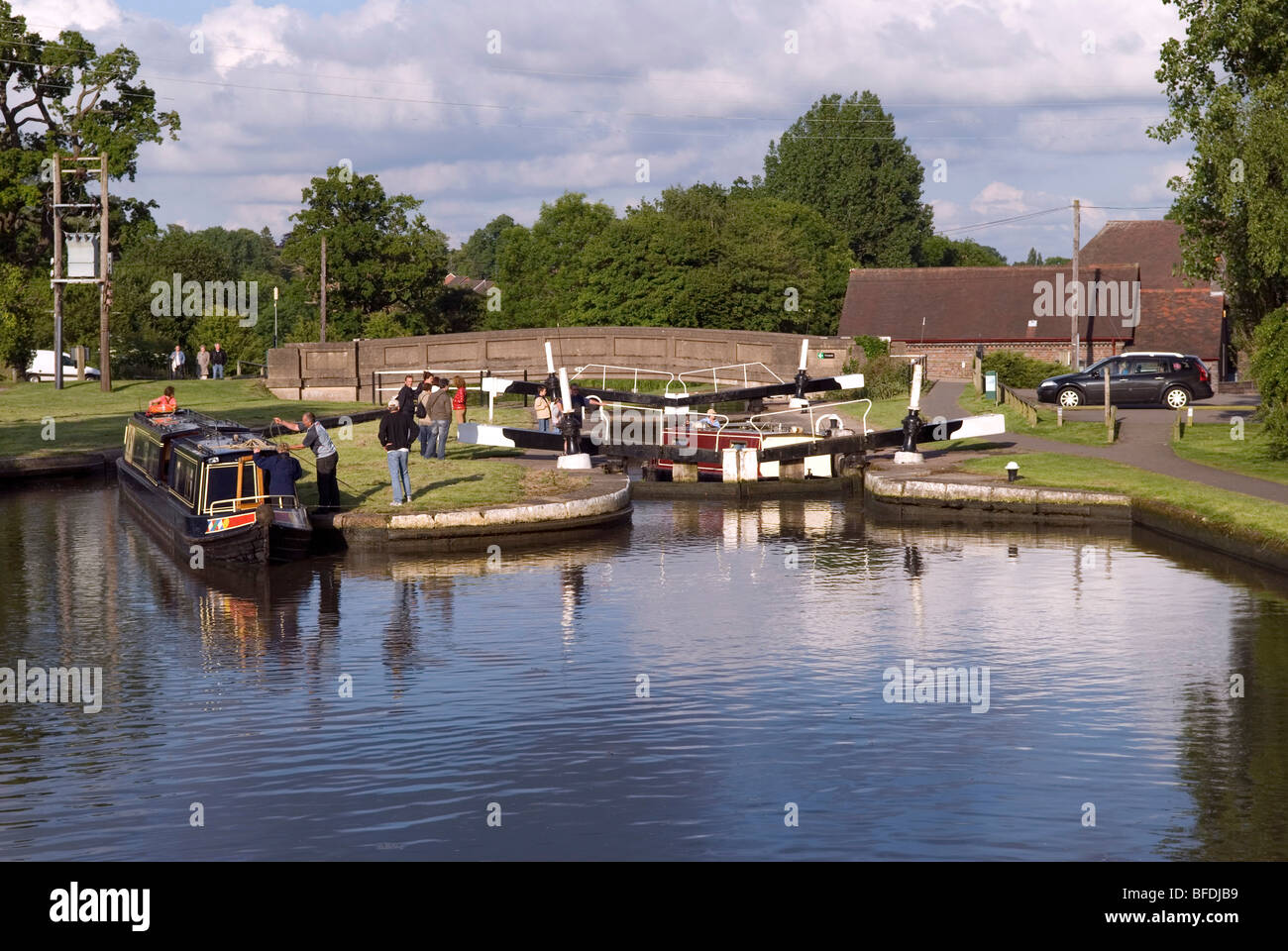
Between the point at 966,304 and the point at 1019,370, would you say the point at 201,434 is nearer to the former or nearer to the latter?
the point at 1019,370

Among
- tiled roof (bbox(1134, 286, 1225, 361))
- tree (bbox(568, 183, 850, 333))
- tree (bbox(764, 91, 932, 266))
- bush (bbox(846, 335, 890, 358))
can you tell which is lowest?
bush (bbox(846, 335, 890, 358))

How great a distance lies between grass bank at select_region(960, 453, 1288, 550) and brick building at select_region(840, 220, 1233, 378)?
36.0 metres

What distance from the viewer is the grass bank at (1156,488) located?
73.3ft

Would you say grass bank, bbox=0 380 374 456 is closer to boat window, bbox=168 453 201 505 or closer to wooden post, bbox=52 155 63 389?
wooden post, bbox=52 155 63 389

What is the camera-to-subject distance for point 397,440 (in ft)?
82.7

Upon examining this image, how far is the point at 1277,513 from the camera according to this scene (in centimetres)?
2278

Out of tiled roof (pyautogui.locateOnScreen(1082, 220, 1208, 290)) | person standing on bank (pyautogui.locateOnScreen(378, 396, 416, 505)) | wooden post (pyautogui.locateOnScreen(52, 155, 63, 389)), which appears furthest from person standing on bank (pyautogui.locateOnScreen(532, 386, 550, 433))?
tiled roof (pyautogui.locateOnScreen(1082, 220, 1208, 290))

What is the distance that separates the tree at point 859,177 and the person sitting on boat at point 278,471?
94.5m

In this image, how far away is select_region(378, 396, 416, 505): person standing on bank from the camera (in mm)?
25125

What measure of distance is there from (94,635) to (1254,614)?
15.4m

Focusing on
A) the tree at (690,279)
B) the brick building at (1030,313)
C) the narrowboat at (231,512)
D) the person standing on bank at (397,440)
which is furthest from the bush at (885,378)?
the narrowboat at (231,512)

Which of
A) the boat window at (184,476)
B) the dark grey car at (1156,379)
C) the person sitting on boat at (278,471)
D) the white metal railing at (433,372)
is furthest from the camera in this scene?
the white metal railing at (433,372)

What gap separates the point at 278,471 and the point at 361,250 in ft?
181

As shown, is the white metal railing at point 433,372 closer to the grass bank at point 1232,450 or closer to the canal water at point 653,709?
the grass bank at point 1232,450
